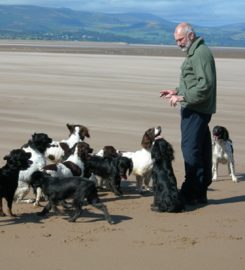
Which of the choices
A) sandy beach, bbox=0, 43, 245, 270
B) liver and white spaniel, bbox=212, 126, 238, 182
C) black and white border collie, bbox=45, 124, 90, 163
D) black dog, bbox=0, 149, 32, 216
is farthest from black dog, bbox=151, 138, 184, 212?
liver and white spaniel, bbox=212, 126, 238, 182

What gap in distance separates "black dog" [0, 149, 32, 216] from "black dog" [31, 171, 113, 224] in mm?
213

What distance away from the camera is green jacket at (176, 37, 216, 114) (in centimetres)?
791

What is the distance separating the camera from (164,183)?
8211mm

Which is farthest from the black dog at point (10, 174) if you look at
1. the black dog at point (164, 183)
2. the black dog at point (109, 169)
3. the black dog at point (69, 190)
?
the black dog at point (164, 183)

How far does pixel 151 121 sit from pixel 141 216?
7.62 m

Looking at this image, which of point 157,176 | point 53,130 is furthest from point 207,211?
point 53,130

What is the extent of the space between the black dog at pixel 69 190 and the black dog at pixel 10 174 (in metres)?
0.21

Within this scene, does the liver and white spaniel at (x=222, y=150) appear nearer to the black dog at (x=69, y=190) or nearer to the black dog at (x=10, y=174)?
the black dog at (x=69, y=190)

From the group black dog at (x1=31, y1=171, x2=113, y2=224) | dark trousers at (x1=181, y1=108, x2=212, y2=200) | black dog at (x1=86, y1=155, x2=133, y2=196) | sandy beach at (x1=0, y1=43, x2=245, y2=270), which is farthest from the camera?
black dog at (x1=86, y1=155, x2=133, y2=196)

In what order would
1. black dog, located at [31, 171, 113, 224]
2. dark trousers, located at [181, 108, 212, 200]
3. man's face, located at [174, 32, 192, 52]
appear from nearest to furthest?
black dog, located at [31, 171, 113, 224], man's face, located at [174, 32, 192, 52], dark trousers, located at [181, 108, 212, 200]

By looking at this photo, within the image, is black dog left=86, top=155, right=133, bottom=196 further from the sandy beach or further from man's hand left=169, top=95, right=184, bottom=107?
man's hand left=169, top=95, right=184, bottom=107

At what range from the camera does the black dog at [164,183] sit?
808 cm

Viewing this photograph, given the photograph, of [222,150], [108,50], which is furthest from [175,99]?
[108,50]

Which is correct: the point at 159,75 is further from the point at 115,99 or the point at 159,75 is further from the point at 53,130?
the point at 53,130
